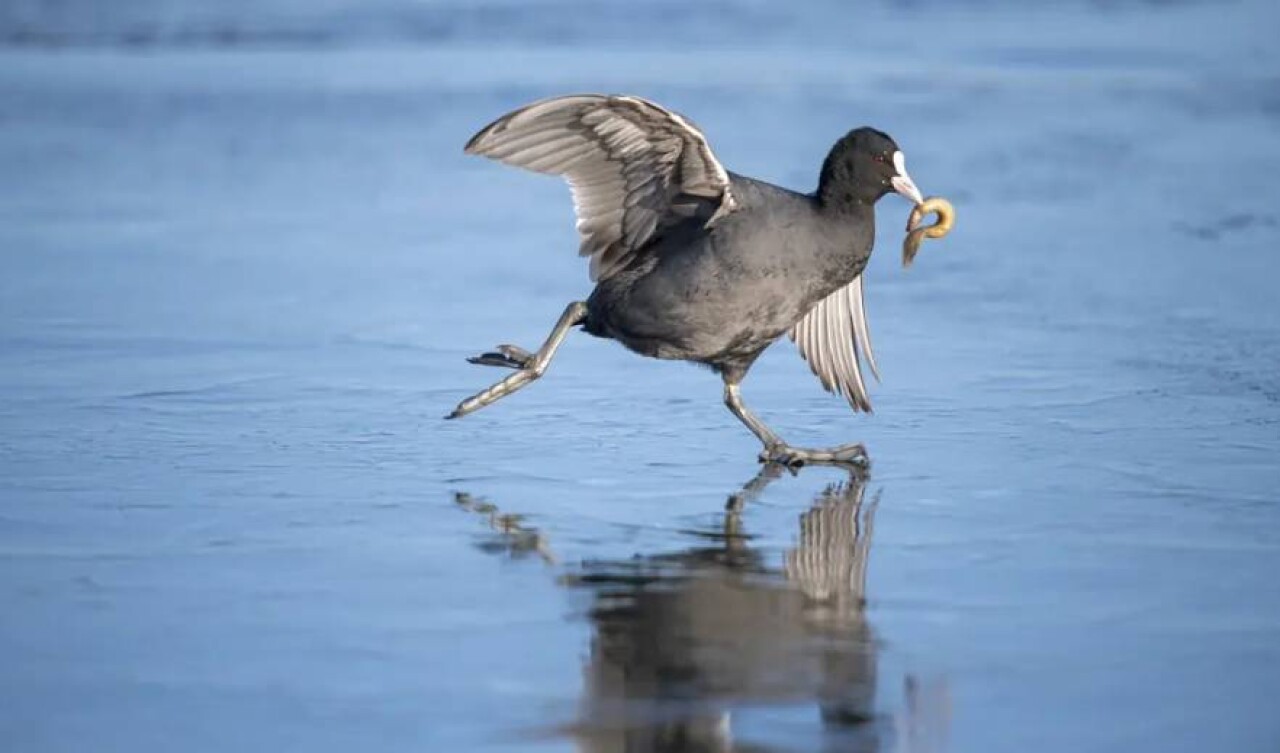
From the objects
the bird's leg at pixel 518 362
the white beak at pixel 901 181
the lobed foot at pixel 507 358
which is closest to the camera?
the white beak at pixel 901 181

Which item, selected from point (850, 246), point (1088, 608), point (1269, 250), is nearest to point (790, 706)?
point (1088, 608)

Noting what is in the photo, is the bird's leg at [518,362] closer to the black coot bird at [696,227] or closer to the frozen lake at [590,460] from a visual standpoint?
the black coot bird at [696,227]

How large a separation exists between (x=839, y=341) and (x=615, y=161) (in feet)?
4.43

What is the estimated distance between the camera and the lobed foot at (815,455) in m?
6.97

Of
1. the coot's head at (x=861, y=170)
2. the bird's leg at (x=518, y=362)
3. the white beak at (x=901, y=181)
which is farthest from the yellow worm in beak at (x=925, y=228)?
the bird's leg at (x=518, y=362)

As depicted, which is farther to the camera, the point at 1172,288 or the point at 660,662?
the point at 1172,288

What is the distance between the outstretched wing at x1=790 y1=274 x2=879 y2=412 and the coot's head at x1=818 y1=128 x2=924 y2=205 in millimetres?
823

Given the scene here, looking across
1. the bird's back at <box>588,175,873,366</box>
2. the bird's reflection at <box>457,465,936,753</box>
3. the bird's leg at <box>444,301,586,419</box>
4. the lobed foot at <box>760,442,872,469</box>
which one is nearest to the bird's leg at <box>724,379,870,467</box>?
the lobed foot at <box>760,442,872,469</box>

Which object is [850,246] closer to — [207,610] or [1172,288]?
[207,610]

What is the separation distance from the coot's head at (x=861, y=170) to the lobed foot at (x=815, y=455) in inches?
32.6

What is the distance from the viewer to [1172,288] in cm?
992

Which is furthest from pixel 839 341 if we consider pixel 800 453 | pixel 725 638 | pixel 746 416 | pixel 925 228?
pixel 725 638

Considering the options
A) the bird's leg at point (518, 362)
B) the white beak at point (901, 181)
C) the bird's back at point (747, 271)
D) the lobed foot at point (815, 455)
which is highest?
the white beak at point (901, 181)

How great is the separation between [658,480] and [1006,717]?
2350mm
